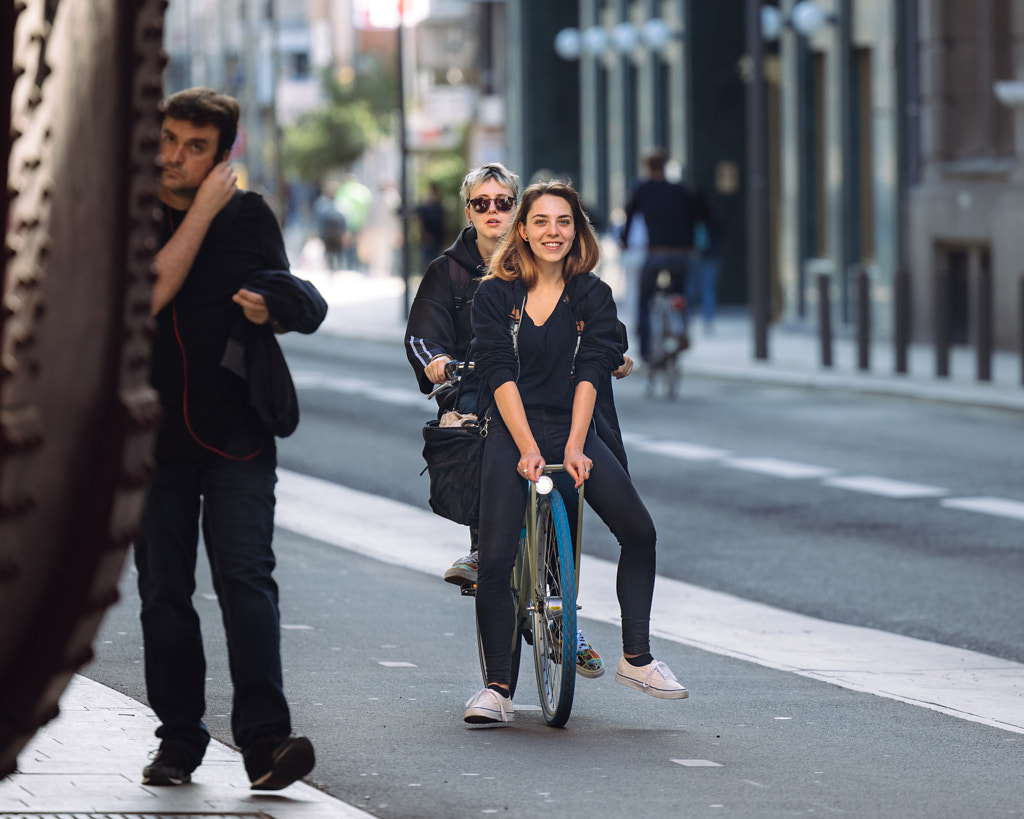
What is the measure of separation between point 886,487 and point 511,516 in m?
6.90

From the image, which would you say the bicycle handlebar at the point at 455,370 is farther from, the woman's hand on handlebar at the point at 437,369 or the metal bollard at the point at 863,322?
the metal bollard at the point at 863,322

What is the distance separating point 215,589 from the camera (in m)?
5.12

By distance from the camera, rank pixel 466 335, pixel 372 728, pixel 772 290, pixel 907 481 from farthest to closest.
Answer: pixel 772 290
pixel 907 481
pixel 466 335
pixel 372 728

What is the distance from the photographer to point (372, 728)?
602 cm

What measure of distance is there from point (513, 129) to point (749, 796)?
3721cm

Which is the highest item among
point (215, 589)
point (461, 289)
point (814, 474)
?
point (461, 289)

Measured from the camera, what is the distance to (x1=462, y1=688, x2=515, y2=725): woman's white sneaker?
6047 mm

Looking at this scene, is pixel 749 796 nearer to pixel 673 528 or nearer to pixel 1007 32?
pixel 673 528

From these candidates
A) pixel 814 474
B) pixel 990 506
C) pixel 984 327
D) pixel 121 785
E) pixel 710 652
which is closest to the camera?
pixel 121 785

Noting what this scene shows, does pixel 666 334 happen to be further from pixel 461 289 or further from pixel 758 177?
pixel 461 289

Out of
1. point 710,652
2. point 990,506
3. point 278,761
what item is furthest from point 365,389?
point 278,761

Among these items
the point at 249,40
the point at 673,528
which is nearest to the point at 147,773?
the point at 673,528

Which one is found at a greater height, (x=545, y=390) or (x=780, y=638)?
(x=545, y=390)

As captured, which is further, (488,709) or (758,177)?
(758,177)
